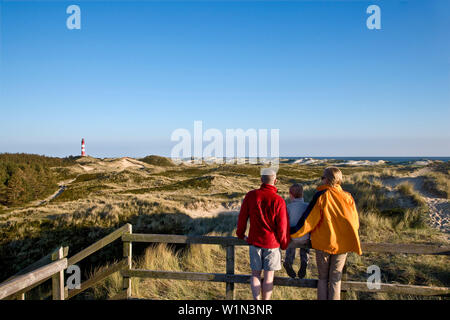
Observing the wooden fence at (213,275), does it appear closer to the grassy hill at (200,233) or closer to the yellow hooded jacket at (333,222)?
the yellow hooded jacket at (333,222)

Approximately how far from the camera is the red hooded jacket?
3.61 meters

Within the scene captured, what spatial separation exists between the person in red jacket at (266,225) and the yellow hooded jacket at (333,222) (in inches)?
11.1

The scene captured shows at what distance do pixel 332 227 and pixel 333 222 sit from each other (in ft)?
0.21

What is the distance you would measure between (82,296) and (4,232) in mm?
9873

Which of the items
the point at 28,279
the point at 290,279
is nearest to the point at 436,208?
the point at 290,279

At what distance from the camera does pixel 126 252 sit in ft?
15.0

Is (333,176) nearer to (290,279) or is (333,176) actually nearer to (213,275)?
(290,279)

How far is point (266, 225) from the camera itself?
11.9 feet

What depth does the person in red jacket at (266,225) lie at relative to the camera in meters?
3.62

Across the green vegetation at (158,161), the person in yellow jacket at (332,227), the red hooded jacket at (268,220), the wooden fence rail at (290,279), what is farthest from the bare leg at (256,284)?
the green vegetation at (158,161)
